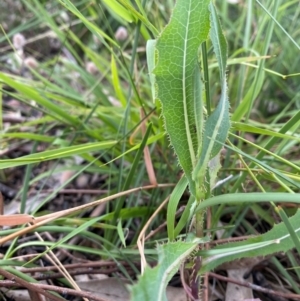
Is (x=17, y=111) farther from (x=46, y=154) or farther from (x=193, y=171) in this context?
(x=193, y=171)

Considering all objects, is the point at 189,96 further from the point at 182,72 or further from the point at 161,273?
the point at 161,273

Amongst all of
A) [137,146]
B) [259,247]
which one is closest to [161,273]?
[259,247]

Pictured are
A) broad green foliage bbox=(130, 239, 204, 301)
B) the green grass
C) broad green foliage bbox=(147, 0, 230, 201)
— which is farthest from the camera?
the green grass

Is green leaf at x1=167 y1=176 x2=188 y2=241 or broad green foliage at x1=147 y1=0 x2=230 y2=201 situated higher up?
broad green foliage at x1=147 y1=0 x2=230 y2=201

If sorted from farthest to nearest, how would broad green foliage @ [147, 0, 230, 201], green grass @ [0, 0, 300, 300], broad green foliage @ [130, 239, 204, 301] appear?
green grass @ [0, 0, 300, 300]
broad green foliage @ [147, 0, 230, 201]
broad green foliage @ [130, 239, 204, 301]

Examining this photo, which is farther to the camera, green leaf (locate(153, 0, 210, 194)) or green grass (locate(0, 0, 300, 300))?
green grass (locate(0, 0, 300, 300))

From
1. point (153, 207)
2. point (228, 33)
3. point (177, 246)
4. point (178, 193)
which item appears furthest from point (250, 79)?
point (177, 246)

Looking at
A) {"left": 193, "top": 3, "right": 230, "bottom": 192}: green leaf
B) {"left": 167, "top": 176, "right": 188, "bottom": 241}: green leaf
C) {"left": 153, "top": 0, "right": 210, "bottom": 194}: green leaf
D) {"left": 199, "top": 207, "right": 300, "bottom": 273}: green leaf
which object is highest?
{"left": 153, "top": 0, "right": 210, "bottom": 194}: green leaf
